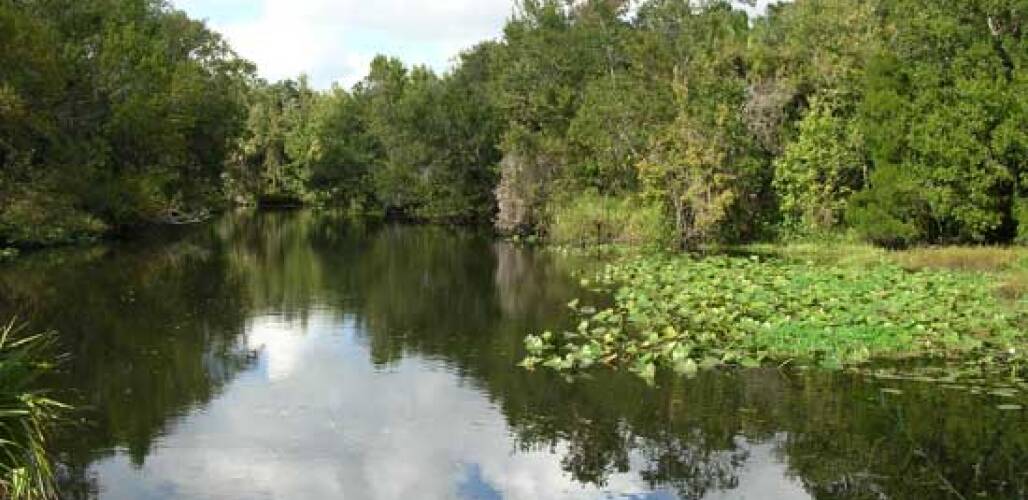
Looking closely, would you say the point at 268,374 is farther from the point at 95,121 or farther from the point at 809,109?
the point at 95,121

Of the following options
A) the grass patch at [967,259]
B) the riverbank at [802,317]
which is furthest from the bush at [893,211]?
the riverbank at [802,317]

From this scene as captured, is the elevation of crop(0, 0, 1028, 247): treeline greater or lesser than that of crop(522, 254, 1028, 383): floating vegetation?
greater

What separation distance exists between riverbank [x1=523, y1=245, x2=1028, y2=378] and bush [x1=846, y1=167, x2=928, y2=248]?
3.96 metres

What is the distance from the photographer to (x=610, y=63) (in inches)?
1916

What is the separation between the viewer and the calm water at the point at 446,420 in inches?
485

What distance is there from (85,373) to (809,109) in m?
30.7

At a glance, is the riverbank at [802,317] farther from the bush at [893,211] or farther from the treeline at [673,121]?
the treeline at [673,121]

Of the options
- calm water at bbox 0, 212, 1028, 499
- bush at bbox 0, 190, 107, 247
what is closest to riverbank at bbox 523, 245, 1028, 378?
calm water at bbox 0, 212, 1028, 499

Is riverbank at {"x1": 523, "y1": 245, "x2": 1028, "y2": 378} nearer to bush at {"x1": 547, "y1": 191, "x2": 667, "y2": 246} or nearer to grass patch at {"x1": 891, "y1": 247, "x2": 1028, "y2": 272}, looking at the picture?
grass patch at {"x1": 891, "y1": 247, "x2": 1028, "y2": 272}

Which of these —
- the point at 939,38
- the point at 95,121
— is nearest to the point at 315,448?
the point at 939,38

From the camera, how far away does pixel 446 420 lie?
1534 centimetres

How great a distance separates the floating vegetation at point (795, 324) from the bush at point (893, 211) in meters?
7.00

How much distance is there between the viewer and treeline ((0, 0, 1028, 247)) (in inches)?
1299

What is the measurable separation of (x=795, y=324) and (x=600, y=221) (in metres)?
21.9
